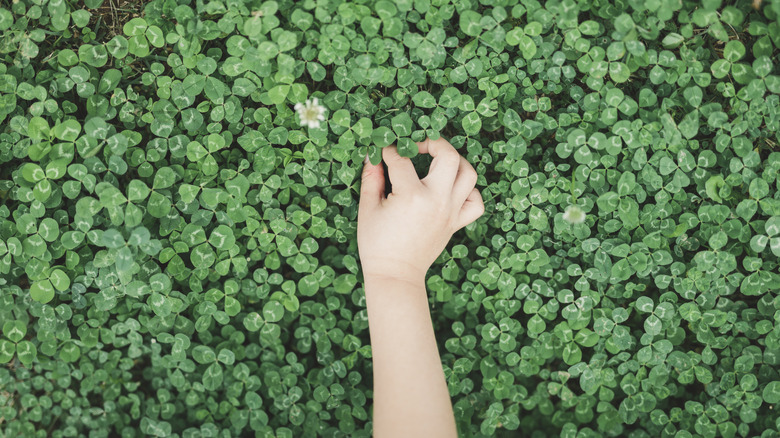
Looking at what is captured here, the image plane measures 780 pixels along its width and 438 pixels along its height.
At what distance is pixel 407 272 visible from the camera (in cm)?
232

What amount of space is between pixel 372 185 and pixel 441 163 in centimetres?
34

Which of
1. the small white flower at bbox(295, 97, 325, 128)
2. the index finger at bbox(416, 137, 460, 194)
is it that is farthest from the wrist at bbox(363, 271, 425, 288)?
the small white flower at bbox(295, 97, 325, 128)

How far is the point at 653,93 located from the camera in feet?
7.86

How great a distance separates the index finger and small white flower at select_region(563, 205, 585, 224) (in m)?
0.61

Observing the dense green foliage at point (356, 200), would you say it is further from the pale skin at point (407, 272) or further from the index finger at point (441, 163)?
the pale skin at point (407, 272)

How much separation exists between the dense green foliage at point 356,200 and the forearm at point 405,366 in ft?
1.17

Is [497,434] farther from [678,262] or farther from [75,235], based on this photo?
[75,235]

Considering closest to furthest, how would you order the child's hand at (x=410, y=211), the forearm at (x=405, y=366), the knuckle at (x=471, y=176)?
the forearm at (x=405, y=366) → the child's hand at (x=410, y=211) → the knuckle at (x=471, y=176)

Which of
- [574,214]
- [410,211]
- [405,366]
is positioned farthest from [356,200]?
[574,214]

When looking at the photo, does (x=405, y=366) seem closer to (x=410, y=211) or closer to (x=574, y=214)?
(x=410, y=211)

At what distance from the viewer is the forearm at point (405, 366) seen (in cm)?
215

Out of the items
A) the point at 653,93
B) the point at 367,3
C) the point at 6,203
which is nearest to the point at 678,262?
the point at 653,93

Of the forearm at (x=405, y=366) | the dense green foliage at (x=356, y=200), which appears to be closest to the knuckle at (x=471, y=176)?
the dense green foliage at (x=356, y=200)

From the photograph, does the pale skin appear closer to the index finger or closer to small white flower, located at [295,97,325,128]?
the index finger
